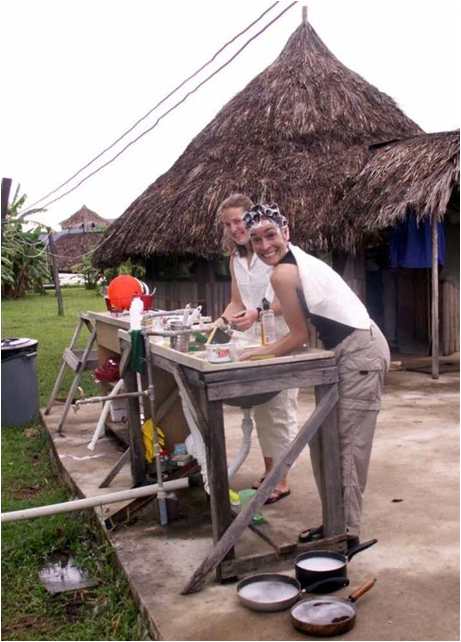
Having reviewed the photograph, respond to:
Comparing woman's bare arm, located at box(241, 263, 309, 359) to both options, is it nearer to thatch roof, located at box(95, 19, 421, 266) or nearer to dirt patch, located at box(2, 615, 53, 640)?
dirt patch, located at box(2, 615, 53, 640)

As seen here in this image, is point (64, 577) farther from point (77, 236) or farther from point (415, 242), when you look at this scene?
point (77, 236)

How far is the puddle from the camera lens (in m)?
3.46

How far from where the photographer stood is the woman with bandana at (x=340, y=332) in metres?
3.04

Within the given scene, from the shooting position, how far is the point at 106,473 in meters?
4.72

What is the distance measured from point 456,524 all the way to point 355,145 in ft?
20.6

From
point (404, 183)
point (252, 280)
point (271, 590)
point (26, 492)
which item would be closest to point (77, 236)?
point (404, 183)

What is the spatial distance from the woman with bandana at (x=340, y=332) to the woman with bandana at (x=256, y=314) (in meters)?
0.46

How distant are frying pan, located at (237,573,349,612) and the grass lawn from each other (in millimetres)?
427

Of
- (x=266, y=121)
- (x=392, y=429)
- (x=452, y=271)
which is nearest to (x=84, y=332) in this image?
(x=266, y=121)

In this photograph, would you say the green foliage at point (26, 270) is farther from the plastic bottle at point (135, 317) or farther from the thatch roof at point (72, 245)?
the plastic bottle at point (135, 317)

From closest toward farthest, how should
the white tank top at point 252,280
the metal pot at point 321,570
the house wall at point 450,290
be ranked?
the metal pot at point 321,570 < the white tank top at point 252,280 < the house wall at point 450,290

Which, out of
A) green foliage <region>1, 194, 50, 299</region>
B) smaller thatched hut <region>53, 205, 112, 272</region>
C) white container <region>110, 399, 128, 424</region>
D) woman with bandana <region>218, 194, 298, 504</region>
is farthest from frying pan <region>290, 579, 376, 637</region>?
smaller thatched hut <region>53, 205, 112, 272</region>

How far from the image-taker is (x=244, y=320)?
3627 mm

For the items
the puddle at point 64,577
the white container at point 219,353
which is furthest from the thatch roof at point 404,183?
the puddle at point 64,577
